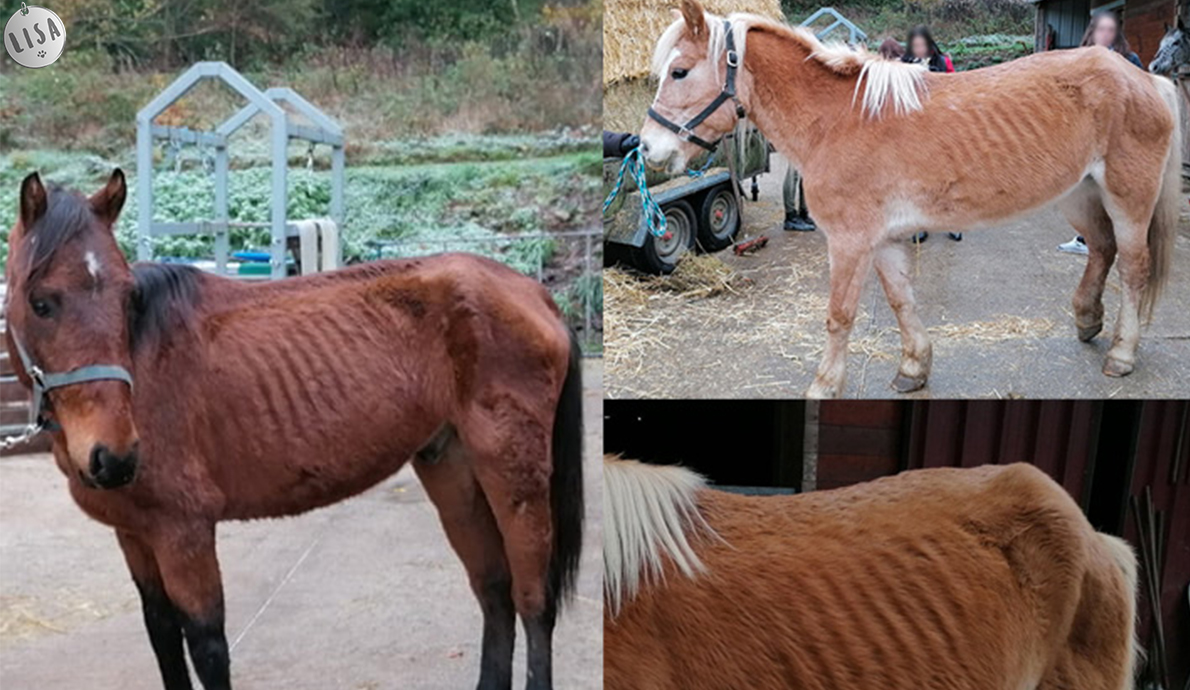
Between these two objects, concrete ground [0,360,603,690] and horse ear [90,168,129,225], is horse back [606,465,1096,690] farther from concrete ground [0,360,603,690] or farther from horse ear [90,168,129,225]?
horse ear [90,168,129,225]

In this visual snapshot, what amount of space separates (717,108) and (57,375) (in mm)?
1090

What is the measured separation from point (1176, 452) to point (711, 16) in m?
1.09

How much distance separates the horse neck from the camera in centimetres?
157

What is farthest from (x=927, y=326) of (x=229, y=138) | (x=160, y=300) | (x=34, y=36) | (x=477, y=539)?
(x=34, y=36)

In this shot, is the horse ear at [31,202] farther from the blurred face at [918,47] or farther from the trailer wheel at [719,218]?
the blurred face at [918,47]

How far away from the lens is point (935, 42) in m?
1.59

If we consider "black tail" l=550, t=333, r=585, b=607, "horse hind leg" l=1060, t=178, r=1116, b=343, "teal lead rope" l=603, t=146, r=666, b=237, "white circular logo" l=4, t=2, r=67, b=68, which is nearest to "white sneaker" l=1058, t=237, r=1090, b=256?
"horse hind leg" l=1060, t=178, r=1116, b=343

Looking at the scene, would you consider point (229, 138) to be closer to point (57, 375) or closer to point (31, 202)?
point (31, 202)

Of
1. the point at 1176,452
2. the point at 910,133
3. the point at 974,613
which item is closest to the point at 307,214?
the point at 910,133

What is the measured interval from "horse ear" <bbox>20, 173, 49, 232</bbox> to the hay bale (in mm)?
900

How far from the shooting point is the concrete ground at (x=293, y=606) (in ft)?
6.97

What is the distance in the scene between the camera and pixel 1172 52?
1562 mm

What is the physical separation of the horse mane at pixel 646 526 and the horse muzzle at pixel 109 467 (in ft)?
2.50

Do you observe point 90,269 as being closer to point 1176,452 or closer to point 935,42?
point 935,42
